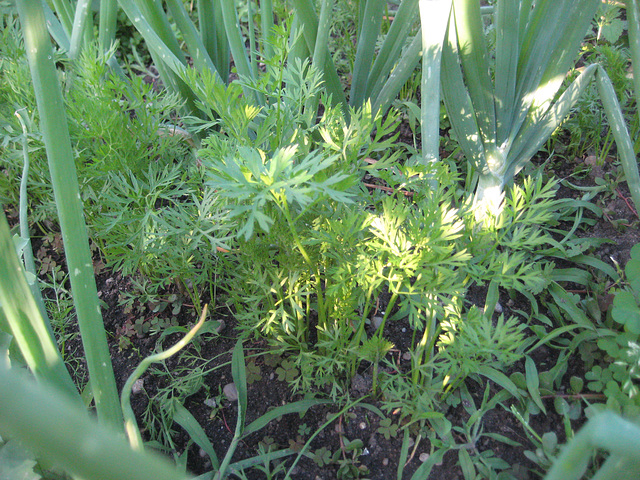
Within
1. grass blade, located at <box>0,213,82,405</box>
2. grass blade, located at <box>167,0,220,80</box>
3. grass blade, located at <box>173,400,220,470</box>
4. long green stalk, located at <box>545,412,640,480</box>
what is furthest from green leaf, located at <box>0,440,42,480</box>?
grass blade, located at <box>167,0,220,80</box>

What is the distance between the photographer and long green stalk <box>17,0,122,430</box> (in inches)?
28.5

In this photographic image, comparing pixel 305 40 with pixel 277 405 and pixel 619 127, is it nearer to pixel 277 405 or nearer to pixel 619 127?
pixel 619 127

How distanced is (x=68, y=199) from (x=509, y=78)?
107 centimetres

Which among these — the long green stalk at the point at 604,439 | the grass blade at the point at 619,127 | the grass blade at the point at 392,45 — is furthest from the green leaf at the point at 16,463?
the grass blade at the point at 619,127

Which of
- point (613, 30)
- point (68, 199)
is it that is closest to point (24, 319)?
point (68, 199)

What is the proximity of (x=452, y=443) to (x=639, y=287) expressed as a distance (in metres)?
Answer: 0.57

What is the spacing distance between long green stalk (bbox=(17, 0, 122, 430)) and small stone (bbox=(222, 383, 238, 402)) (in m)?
0.45

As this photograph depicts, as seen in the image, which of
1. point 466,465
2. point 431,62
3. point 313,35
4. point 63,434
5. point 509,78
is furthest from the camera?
point 313,35

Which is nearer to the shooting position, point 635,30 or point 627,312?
point 627,312

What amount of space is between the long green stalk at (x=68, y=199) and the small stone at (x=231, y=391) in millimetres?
446

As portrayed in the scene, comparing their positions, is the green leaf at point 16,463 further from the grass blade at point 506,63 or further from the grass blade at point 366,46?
the grass blade at point 506,63

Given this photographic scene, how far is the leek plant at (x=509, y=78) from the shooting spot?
117cm

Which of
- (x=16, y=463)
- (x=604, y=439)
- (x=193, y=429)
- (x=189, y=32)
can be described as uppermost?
(x=189, y=32)

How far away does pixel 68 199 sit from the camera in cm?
74
